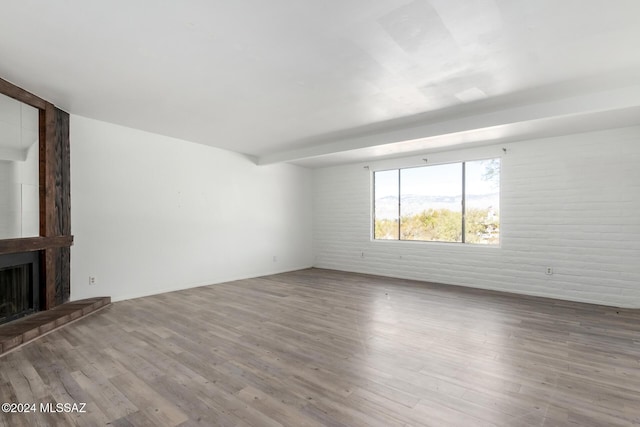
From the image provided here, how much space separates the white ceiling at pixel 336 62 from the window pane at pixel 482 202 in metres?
1.19

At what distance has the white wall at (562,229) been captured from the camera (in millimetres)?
4344

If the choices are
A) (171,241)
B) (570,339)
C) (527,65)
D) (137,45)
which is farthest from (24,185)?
(570,339)

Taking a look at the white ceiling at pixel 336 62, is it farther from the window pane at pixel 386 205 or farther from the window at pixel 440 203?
the window pane at pixel 386 205

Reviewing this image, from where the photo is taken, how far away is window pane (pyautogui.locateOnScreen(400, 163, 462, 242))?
5.93 metres

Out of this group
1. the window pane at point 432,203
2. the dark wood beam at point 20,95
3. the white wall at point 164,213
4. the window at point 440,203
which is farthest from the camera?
the window pane at point 432,203

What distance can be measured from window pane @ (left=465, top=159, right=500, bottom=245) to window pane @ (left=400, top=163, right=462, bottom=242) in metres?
0.16

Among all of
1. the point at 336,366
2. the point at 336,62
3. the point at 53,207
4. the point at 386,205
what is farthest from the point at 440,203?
the point at 53,207

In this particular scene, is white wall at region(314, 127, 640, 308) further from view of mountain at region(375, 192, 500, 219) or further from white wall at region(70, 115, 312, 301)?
white wall at region(70, 115, 312, 301)

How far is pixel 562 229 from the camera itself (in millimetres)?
4793

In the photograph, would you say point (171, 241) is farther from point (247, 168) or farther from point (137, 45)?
point (137, 45)

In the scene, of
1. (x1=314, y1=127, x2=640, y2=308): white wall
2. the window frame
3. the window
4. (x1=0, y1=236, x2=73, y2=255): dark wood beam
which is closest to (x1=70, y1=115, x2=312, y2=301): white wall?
(x1=0, y1=236, x2=73, y2=255): dark wood beam

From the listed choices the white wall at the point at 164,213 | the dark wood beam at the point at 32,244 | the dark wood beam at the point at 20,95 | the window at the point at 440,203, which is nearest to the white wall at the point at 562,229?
the window at the point at 440,203

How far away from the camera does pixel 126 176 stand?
4.74 meters

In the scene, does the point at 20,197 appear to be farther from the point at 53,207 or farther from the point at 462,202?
the point at 462,202
